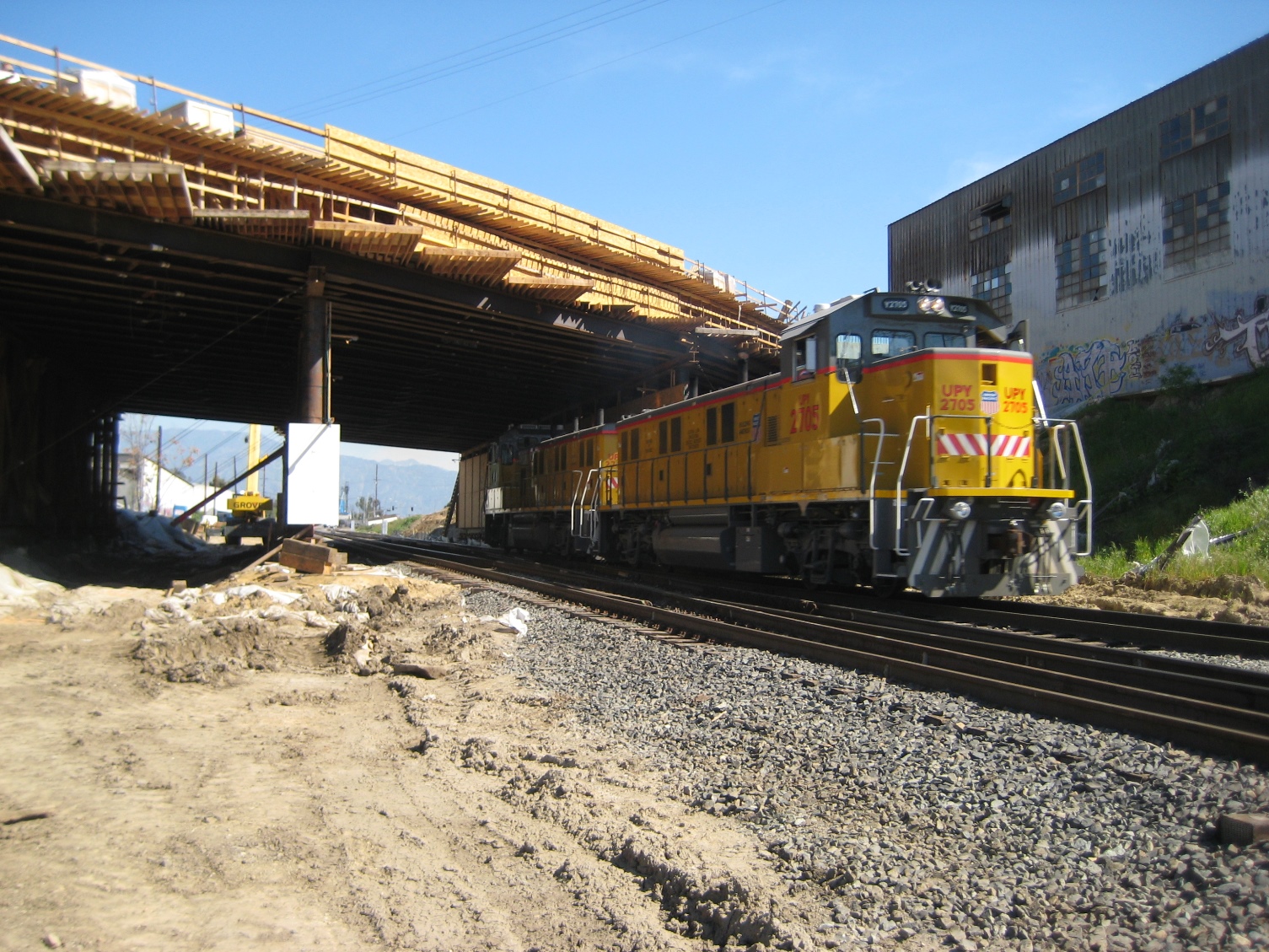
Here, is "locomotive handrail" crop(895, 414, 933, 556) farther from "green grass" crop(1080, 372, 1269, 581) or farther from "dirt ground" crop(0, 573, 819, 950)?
"green grass" crop(1080, 372, 1269, 581)

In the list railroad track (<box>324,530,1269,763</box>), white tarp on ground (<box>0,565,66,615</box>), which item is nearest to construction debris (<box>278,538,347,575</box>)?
white tarp on ground (<box>0,565,66,615</box>)

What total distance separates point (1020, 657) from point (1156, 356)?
1857 centimetres

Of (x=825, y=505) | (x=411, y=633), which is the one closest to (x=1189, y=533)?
(x=825, y=505)

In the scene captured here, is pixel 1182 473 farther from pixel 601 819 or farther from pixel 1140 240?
pixel 601 819

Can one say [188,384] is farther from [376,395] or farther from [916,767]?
[916,767]

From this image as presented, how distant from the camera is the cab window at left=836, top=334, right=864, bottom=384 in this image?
10.4 metres

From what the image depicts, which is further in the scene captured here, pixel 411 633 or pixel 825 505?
pixel 825 505

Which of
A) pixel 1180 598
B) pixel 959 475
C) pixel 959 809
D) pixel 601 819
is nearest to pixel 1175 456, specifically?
pixel 1180 598

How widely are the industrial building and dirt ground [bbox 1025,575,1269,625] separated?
21.4 feet

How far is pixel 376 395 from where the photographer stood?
30516 millimetres

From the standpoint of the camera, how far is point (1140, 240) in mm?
21844

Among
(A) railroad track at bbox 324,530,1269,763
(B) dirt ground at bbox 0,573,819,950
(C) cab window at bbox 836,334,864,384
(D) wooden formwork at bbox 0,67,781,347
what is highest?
(D) wooden formwork at bbox 0,67,781,347

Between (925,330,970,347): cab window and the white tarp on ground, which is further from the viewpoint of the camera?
the white tarp on ground

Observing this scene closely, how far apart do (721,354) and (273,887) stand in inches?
869
